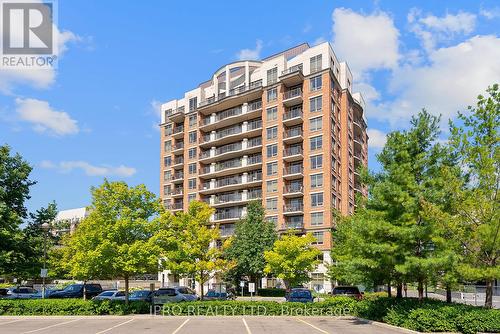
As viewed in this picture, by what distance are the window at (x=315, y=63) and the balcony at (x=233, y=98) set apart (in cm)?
866

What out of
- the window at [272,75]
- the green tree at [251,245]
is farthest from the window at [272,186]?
the window at [272,75]

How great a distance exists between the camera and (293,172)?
65.7 metres

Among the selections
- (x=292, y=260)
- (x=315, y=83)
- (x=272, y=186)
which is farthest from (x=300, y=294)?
(x=315, y=83)

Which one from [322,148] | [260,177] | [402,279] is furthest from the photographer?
[260,177]

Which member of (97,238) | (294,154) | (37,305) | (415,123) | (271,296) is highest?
(294,154)

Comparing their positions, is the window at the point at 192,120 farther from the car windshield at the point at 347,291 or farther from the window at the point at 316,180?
the car windshield at the point at 347,291

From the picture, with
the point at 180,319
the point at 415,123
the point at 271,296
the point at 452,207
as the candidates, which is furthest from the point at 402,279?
the point at 271,296

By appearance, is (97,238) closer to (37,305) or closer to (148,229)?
(148,229)

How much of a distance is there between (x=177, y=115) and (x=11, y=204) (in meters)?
50.9

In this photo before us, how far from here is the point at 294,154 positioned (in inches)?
2562

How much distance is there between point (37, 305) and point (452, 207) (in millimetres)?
24387

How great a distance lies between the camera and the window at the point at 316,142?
6247cm

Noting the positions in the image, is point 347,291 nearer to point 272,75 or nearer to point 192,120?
point 272,75

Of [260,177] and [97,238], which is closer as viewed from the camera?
[97,238]
